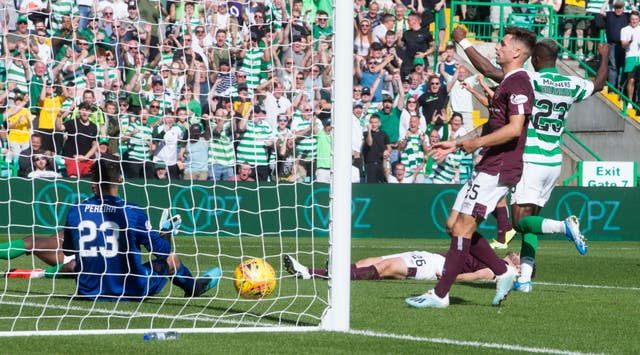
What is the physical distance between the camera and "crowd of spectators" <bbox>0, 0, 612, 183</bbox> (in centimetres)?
1073

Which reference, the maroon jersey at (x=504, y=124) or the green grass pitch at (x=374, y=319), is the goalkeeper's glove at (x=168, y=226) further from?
the maroon jersey at (x=504, y=124)

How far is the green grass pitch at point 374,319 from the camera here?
6160 mm

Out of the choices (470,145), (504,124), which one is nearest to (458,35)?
(504,124)

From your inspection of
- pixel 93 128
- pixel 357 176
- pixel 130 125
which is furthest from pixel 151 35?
pixel 357 176

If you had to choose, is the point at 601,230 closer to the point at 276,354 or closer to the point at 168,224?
the point at 168,224

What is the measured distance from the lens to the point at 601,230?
63.8 feet

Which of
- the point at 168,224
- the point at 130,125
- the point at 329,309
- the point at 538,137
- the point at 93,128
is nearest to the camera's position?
the point at 329,309

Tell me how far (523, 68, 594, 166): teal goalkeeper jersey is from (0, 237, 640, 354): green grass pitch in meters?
1.21

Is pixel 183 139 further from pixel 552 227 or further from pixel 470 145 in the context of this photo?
pixel 470 145

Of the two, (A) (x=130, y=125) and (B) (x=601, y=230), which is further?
(B) (x=601, y=230)

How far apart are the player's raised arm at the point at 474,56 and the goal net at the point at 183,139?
3.47ft

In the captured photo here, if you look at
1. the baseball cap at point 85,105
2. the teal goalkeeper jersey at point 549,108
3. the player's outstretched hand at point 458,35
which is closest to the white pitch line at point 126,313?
the player's outstretched hand at point 458,35

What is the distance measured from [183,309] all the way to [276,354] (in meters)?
2.16

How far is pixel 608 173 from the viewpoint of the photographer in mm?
20219
